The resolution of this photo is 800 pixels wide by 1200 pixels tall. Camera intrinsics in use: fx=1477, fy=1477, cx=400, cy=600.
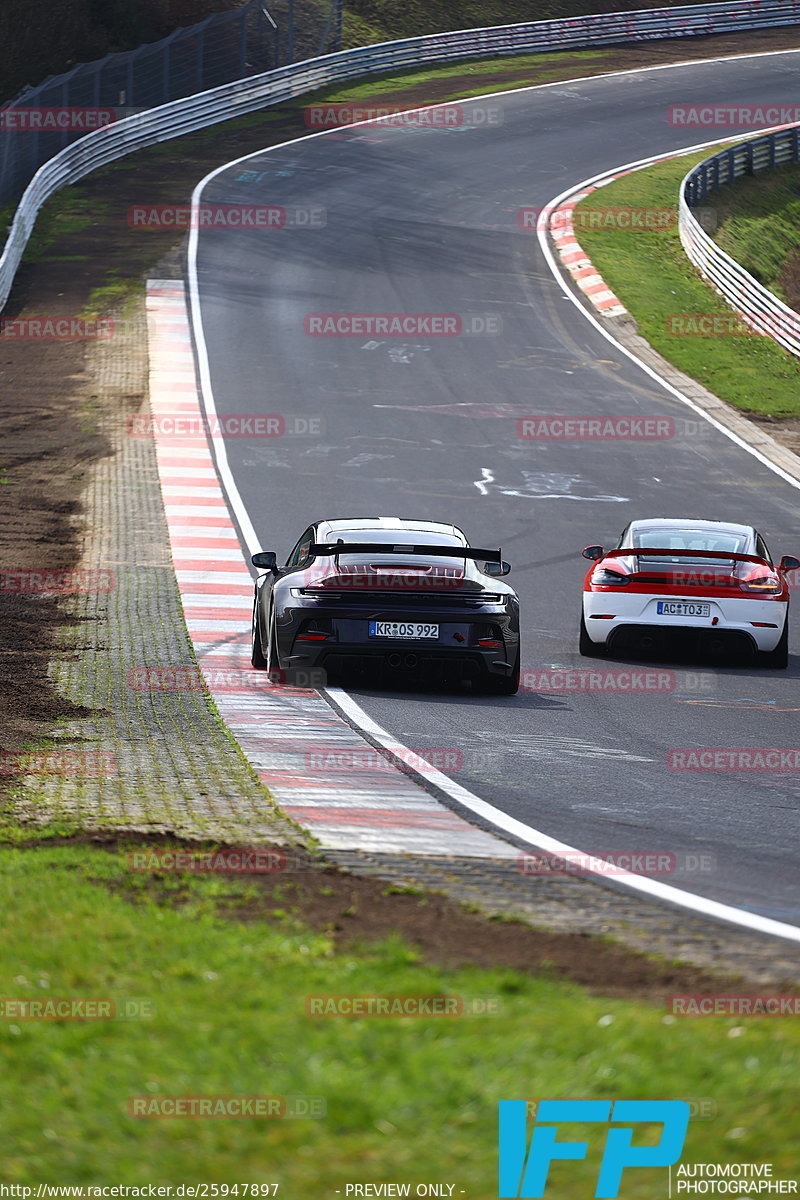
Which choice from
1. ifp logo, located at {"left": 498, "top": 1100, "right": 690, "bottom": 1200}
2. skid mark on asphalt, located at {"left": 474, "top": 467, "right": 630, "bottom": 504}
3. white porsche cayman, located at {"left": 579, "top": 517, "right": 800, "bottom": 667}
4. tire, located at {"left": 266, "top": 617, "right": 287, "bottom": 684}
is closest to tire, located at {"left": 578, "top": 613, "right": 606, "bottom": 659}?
white porsche cayman, located at {"left": 579, "top": 517, "right": 800, "bottom": 667}

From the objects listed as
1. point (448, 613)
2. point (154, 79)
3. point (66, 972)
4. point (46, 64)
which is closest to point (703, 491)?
point (448, 613)

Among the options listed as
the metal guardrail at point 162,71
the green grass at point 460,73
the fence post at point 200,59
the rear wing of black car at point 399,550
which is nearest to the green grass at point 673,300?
the green grass at point 460,73

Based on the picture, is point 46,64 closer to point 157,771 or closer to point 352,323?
point 352,323

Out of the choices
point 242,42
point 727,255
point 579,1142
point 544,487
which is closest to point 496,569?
point 579,1142

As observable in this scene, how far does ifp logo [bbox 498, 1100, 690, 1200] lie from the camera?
392 cm

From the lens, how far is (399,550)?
13203mm

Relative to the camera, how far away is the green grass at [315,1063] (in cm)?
396

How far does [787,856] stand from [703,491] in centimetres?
1638

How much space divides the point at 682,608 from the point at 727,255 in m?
27.9

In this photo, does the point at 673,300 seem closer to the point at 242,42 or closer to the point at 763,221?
the point at 763,221

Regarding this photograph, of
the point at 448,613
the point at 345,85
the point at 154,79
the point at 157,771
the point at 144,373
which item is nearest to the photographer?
the point at 157,771

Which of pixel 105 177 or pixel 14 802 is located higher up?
pixel 105 177

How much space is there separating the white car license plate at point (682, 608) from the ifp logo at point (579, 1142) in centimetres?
1050

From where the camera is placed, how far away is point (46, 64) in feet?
190
